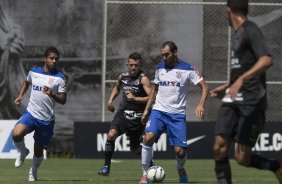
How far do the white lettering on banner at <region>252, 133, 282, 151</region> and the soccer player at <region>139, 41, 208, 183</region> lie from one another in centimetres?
885

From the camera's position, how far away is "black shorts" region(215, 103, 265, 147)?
33.4 feet

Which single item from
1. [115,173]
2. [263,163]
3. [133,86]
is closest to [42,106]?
[133,86]

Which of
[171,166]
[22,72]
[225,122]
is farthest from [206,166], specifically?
[225,122]

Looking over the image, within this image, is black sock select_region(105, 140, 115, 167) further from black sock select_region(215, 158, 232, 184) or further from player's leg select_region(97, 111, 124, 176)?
black sock select_region(215, 158, 232, 184)

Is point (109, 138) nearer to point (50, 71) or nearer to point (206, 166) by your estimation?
point (50, 71)

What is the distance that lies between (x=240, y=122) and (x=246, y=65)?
0.62 m

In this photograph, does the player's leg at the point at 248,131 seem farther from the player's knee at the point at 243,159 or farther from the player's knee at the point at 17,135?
the player's knee at the point at 17,135

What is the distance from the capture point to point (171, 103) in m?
14.9

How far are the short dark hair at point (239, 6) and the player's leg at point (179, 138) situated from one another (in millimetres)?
4823

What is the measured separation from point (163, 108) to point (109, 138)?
2.17 meters

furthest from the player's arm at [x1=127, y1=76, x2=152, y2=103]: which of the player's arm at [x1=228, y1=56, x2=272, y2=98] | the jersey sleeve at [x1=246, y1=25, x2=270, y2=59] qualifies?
the player's arm at [x1=228, y1=56, x2=272, y2=98]

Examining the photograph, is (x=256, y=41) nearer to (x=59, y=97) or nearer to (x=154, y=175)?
(x=154, y=175)

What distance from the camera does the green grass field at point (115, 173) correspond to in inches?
594

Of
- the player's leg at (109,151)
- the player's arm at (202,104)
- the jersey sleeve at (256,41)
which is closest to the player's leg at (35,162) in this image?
the player's leg at (109,151)
